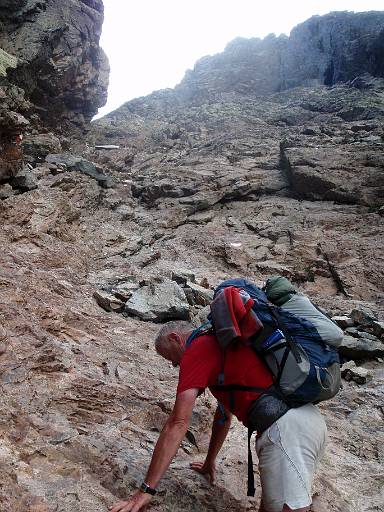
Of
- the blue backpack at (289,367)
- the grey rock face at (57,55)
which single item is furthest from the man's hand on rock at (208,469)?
the grey rock face at (57,55)

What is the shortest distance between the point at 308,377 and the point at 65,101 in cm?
2886

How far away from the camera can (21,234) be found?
8.45m

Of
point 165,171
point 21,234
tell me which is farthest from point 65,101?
point 21,234

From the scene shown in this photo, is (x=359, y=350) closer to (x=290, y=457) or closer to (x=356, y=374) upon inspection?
(x=356, y=374)

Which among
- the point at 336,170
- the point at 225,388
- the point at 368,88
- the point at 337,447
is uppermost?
the point at 368,88

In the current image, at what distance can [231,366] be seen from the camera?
2.71 m

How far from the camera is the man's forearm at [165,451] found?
2.40 meters

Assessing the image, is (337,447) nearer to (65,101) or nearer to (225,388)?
(225,388)

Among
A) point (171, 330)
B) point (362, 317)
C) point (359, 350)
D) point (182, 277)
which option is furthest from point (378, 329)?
point (171, 330)

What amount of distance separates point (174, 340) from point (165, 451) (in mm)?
840

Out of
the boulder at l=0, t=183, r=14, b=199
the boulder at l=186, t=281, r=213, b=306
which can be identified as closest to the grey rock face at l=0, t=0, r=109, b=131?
the boulder at l=0, t=183, r=14, b=199

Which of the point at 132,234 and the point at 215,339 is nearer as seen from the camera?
the point at 215,339

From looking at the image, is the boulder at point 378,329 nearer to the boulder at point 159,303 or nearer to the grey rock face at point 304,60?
the boulder at point 159,303

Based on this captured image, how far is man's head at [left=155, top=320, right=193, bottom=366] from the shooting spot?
3037 mm
